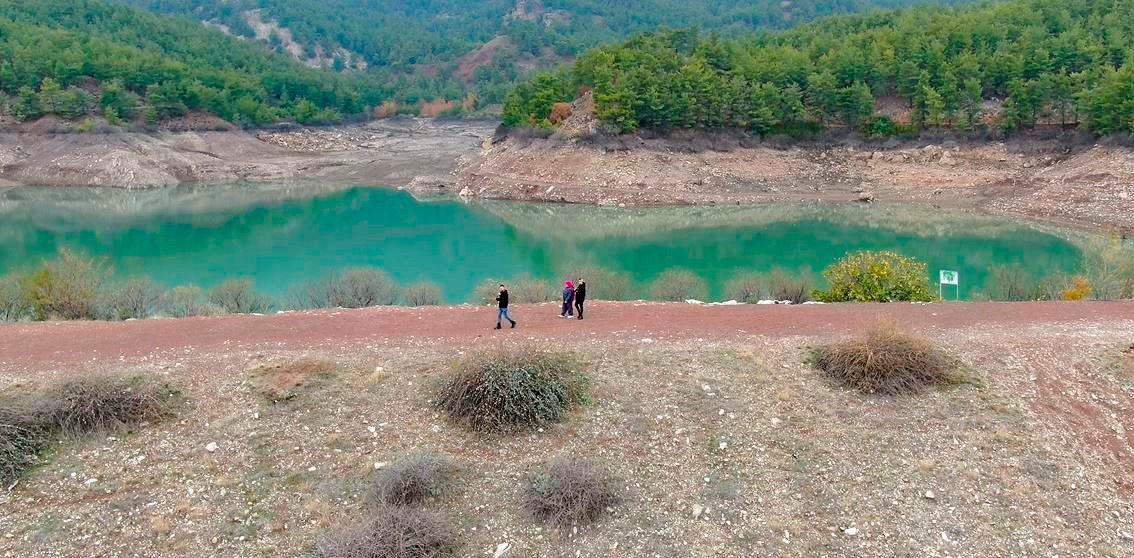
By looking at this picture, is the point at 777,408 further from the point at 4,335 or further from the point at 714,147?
the point at 714,147

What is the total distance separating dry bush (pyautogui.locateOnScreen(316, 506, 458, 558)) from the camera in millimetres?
10484

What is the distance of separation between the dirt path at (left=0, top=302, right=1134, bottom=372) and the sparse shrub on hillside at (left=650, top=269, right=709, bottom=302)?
6.99 meters

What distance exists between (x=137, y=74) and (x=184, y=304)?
7324 centimetres

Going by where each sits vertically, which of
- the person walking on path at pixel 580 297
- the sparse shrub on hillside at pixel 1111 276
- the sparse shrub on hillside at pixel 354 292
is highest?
the person walking on path at pixel 580 297

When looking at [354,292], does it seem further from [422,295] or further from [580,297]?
[580,297]

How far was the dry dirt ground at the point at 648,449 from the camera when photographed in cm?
1139

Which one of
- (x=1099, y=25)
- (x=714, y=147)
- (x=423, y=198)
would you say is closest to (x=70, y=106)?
(x=423, y=198)

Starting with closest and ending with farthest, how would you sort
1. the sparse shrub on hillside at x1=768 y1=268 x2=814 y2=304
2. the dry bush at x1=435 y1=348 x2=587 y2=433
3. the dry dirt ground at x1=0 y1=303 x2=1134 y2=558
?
the dry dirt ground at x1=0 y1=303 x2=1134 y2=558
the dry bush at x1=435 y1=348 x2=587 y2=433
the sparse shrub on hillside at x1=768 y1=268 x2=814 y2=304

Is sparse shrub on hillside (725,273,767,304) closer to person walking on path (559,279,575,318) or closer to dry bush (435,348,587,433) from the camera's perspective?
person walking on path (559,279,575,318)

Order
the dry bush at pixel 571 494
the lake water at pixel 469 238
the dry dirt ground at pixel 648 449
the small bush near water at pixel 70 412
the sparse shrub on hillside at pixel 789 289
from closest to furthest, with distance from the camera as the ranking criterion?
the dry dirt ground at pixel 648 449
the dry bush at pixel 571 494
the small bush near water at pixel 70 412
the sparse shrub on hillside at pixel 789 289
the lake water at pixel 469 238

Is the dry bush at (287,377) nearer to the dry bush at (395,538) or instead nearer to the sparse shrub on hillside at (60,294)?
the dry bush at (395,538)

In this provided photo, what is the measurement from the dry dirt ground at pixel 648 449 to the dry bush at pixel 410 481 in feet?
0.89

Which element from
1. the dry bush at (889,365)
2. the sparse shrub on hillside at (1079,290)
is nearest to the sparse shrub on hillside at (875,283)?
the sparse shrub on hillside at (1079,290)

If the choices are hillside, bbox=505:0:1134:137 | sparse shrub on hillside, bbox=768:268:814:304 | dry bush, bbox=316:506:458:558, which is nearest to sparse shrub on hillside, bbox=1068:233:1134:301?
sparse shrub on hillside, bbox=768:268:814:304
